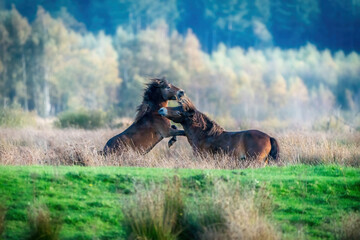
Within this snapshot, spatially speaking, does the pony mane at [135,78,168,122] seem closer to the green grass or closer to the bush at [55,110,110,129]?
the green grass

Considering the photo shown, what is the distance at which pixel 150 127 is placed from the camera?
46.8 ft

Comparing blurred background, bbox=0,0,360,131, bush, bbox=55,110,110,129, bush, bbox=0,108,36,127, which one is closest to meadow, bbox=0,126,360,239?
bush, bbox=0,108,36,127

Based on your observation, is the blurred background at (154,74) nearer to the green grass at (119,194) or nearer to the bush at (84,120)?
the bush at (84,120)

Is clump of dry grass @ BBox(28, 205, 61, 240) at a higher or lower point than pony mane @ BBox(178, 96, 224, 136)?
lower

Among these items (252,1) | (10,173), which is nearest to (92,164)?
(10,173)

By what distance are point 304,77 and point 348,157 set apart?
67233 millimetres

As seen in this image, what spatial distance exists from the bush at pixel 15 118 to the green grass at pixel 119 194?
633 inches

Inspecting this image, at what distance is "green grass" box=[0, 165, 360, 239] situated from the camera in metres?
8.45

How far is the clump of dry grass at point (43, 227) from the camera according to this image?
7984 millimetres

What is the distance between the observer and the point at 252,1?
409ft

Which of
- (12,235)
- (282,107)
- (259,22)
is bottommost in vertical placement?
(282,107)

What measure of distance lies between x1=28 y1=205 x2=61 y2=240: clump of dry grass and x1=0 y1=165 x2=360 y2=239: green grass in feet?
0.54

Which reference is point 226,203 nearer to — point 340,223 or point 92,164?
point 340,223

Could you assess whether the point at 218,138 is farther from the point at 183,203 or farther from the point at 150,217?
the point at 150,217
